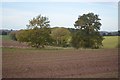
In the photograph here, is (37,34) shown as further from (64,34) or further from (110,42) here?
(110,42)

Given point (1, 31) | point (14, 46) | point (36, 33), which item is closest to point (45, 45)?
point (36, 33)

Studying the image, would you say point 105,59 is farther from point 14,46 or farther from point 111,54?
point 14,46

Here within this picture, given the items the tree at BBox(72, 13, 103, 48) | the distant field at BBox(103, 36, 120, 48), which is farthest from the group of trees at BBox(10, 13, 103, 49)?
the distant field at BBox(103, 36, 120, 48)

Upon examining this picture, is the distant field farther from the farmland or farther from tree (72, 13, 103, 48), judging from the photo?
tree (72, 13, 103, 48)

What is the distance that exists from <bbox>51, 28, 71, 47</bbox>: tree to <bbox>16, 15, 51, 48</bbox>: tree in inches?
5.7

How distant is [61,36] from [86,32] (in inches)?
23.9

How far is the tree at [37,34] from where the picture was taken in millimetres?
5605

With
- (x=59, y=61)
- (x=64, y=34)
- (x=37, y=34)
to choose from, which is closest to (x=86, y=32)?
(x=64, y=34)

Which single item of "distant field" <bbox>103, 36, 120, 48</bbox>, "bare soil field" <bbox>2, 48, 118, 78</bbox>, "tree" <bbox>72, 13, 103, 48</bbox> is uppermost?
"tree" <bbox>72, 13, 103, 48</bbox>

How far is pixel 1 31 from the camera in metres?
5.26

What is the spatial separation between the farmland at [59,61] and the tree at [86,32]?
171 millimetres

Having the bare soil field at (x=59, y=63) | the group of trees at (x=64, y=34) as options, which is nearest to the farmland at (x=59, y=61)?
the bare soil field at (x=59, y=63)

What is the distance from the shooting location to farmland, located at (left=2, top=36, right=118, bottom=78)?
5266 mm

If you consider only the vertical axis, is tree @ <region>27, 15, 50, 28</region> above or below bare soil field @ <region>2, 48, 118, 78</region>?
above
